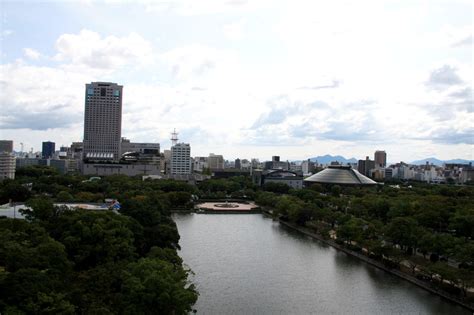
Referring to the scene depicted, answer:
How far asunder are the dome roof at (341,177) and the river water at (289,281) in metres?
25.3

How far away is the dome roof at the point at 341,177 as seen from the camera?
4628 cm

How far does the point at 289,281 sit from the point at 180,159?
44952mm

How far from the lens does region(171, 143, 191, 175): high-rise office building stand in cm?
5847

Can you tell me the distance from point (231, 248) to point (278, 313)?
738 cm

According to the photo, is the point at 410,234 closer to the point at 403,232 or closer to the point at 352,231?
the point at 403,232

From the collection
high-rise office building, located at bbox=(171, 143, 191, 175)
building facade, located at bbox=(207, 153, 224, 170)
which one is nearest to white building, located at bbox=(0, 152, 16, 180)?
high-rise office building, located at bbox=(171, 143, 191, 175)

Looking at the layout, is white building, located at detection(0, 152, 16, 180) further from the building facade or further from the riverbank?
the building facade

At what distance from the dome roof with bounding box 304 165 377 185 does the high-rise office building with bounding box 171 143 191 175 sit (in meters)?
16.7

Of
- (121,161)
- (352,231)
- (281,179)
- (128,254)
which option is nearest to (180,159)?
(121,161)

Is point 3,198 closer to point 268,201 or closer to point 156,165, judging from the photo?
point 268,201

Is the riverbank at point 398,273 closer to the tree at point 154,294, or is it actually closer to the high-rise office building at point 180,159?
the tree at point 154,294

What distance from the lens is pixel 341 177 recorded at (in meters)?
47.0

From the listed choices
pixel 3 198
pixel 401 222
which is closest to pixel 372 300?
pixel 401 222

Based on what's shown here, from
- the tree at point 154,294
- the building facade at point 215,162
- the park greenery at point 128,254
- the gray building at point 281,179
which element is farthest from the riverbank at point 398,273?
the building facade at point 215,162
